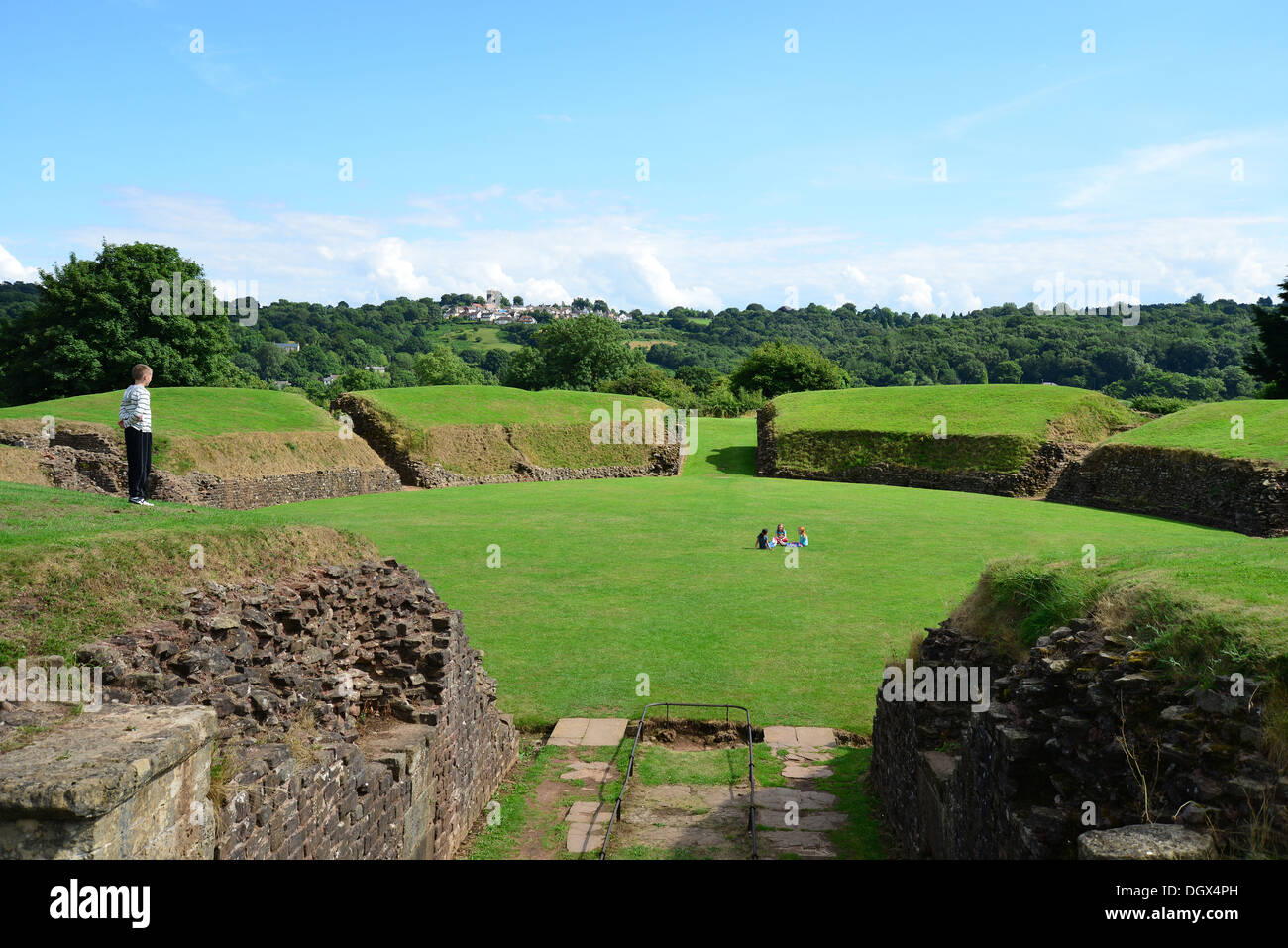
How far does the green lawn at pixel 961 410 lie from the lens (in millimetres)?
44531

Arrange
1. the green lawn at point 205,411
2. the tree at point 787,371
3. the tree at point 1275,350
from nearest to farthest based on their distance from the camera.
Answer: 1. the green lawn at point 205,411
2. the tree at point 1275,350
3. the tree at point 787,371

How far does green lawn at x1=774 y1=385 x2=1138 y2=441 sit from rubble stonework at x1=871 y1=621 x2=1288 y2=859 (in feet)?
128

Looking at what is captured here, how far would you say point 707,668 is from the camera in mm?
13555

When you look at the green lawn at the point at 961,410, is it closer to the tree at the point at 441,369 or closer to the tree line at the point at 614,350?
the tree line at the point at 614,350

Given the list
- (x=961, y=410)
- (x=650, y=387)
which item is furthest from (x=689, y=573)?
(x=650, y=387)

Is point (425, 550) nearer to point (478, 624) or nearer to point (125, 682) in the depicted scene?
point (478, 624)

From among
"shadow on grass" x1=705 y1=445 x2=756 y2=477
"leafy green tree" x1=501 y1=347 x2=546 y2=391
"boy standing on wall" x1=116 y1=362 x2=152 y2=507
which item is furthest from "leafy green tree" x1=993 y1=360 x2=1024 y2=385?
"boy standing on wall" x1=116 y1=362 x2=152 y2=507

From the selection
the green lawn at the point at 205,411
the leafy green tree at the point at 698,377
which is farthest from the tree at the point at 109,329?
the leafy green tree at the point at 698,377

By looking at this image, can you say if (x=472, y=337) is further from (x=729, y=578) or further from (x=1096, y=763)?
(x=1096, y=763)

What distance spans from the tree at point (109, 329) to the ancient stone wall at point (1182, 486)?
159ft

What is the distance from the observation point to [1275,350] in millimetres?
50969

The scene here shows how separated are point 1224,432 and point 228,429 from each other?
136 feet

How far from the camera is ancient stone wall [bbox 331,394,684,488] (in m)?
42.8
